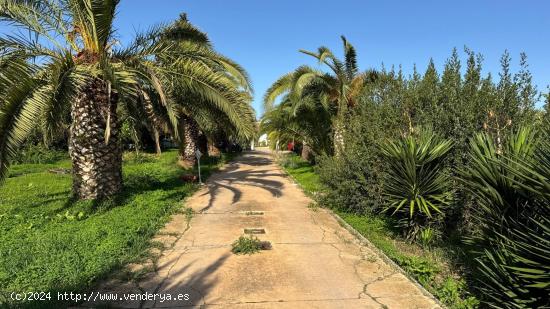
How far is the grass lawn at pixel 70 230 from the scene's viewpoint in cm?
552

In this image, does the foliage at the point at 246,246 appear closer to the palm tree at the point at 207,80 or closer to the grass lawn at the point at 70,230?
the grass lawn at the point at 70,230

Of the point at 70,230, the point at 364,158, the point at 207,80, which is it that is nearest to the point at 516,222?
the point at 364,158

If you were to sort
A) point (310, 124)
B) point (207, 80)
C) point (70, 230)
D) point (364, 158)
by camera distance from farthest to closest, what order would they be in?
1. point (310, 124)
2. point (207, 80)
3. point (364, 158)
4. point (70, 230)

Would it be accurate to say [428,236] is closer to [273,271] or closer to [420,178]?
[420,178]

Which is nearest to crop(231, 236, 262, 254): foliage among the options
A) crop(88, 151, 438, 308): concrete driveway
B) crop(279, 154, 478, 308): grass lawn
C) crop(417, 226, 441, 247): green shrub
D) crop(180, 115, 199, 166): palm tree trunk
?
crop(88, 151, 438, 308): concrete driveway

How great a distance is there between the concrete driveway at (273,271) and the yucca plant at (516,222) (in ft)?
2.70

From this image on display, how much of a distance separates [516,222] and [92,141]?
29.4 ft

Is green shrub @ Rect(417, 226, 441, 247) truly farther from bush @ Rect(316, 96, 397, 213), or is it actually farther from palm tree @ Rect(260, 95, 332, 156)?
palm tree @ Rect(260, 95, 332, 156)

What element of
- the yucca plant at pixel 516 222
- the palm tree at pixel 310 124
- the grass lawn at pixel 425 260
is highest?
the palm tree at pixel 310 124

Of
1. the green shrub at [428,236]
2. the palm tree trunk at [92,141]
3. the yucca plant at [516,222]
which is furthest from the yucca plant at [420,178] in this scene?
the palm tree trunk at [92,141]

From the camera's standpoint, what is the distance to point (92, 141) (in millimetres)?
10273

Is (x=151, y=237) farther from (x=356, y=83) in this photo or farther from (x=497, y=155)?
A: (x=356, y=83)

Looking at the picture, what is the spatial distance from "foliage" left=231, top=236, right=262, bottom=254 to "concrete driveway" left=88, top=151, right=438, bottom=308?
12cm

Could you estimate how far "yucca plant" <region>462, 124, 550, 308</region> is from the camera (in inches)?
159
